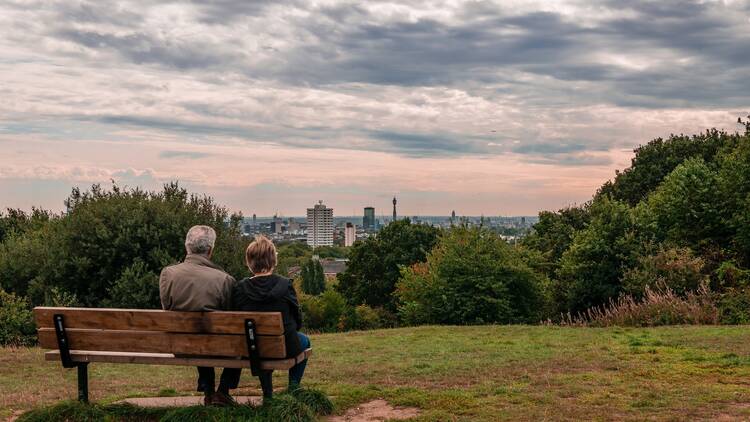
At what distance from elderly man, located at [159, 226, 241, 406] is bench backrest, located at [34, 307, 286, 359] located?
5.8 inches

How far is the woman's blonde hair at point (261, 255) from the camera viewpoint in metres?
6.93

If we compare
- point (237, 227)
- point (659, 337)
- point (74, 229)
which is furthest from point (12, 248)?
point (659, 337)

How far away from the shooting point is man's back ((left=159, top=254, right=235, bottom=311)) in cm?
680

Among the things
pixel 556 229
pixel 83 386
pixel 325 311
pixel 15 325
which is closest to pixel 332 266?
pixel 325 311

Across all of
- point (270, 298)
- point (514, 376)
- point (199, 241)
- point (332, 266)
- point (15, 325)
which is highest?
point (199, 241)

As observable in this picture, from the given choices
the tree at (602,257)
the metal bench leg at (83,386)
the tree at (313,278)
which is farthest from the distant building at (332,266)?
the metal bench leg at (83,386)

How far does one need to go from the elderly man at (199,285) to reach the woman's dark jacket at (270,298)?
0.13 m

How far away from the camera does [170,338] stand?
680cm

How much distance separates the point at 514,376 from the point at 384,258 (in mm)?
43260

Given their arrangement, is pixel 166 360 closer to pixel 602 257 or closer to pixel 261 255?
pixel 261 255

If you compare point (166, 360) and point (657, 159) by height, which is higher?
point (657, 159)

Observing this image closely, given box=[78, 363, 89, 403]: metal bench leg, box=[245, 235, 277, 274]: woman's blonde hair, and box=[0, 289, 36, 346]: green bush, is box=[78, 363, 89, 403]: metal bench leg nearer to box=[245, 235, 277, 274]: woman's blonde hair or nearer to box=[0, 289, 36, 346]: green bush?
box=[245, 235, 277, 274]: woman's blonde hair

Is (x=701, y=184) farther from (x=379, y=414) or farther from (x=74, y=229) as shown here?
(x=379, y=414)

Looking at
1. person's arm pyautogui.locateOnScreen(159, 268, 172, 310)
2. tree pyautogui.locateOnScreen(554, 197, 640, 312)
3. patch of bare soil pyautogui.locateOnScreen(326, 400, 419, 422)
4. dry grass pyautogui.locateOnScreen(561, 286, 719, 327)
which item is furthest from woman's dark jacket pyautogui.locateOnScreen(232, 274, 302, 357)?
tree pyautogui.locateOnScreen(554, 197, 640, 312)
